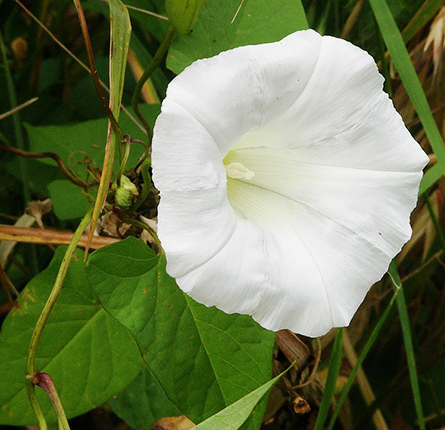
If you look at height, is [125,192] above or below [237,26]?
below

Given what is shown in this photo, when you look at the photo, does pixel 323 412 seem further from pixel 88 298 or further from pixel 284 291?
pixel 88 298

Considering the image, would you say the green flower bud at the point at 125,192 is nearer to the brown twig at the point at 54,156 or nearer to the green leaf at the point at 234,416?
the brown twig at the point at 54,156

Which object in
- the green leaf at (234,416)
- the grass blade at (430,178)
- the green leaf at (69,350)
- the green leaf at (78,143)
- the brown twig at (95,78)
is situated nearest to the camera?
the green leaf at (234,416)

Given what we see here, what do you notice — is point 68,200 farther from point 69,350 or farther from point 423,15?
point 423,15

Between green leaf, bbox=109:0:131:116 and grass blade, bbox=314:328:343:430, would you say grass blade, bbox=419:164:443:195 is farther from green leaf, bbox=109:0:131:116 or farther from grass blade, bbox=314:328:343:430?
green leaf, bbox=109:0:131:116

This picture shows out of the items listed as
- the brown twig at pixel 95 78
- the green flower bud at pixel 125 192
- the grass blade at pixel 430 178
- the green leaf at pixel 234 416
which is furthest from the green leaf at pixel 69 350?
the grass blade at pixel 430 178

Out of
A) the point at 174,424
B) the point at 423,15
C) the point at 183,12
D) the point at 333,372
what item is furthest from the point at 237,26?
the point at 174,424
